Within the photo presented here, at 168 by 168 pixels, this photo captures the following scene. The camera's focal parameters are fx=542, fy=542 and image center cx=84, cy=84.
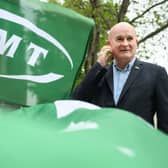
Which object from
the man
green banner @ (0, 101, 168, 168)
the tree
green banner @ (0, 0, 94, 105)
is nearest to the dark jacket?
the man

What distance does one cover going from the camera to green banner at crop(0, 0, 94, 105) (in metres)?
2.93

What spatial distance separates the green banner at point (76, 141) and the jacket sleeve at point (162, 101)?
0.99m

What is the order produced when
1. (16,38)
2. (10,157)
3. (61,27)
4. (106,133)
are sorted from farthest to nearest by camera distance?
(61,27)
(16,38)
(106,133)
(10,157)

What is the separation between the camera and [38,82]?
120 inches

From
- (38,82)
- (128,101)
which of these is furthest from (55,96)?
(128,101)

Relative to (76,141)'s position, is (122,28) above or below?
above

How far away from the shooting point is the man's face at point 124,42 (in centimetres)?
257

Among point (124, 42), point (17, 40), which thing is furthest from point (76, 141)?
point (17, 40)

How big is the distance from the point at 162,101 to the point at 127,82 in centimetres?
19

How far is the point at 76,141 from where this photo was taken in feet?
4.36

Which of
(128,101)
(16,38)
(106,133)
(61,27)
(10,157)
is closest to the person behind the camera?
(10,157)

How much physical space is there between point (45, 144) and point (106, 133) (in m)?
0.20

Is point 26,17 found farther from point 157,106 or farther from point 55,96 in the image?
point 157,106

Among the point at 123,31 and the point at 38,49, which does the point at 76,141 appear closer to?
the point at 123,31
